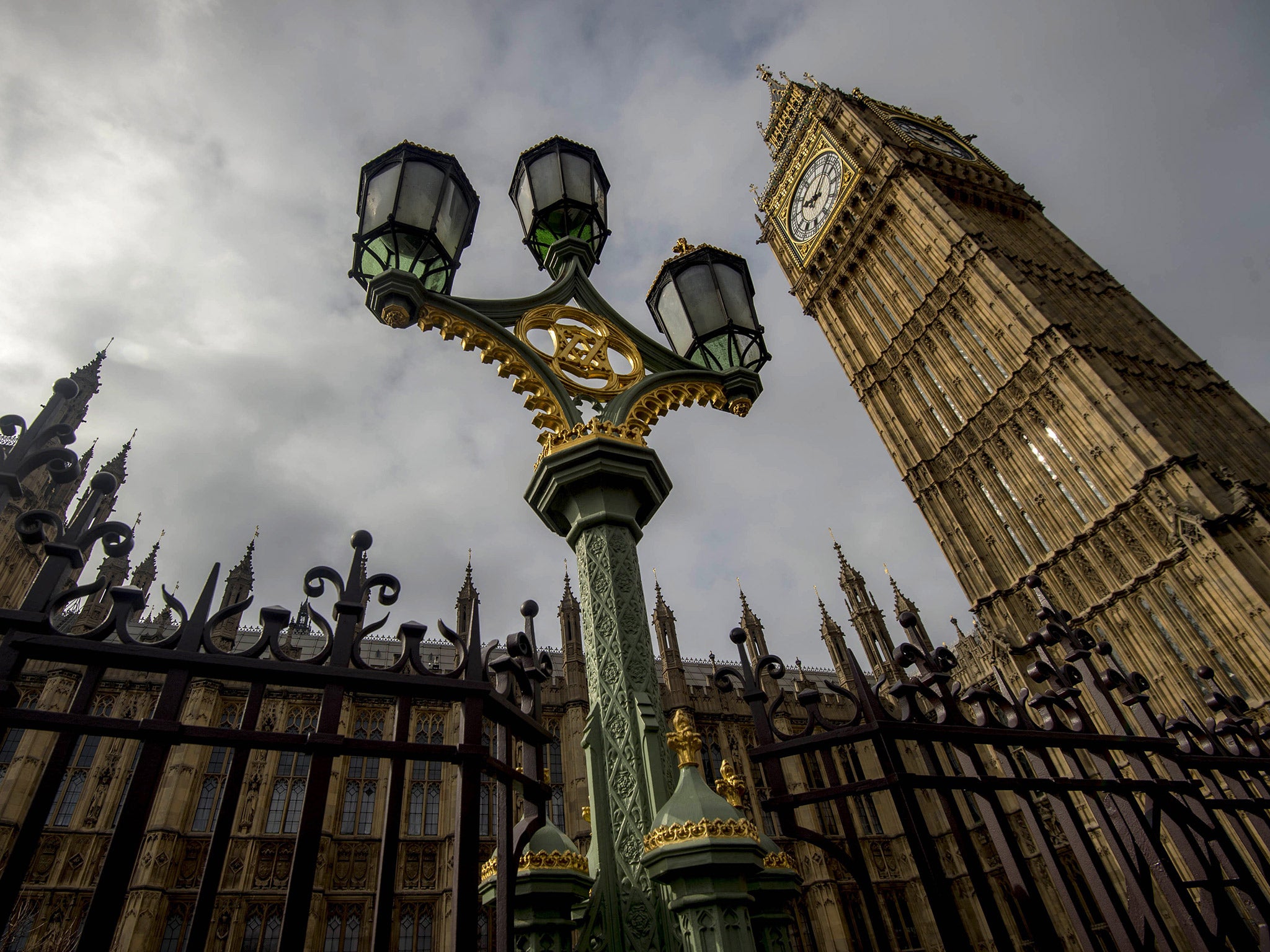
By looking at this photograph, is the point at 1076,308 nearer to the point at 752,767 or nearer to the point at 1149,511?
the point at 1149,511

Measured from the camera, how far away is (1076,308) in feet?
89.4

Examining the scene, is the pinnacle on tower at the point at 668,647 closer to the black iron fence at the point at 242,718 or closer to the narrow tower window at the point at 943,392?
the narrow tower window at the point at 943,392

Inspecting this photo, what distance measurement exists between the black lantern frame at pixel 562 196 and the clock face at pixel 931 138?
1531 inches

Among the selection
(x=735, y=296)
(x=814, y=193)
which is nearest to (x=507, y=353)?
(x=735, y=296)

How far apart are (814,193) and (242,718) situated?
41.3m

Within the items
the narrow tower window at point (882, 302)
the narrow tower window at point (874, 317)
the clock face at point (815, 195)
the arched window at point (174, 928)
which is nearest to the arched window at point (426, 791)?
the arched window at point (174, 928)

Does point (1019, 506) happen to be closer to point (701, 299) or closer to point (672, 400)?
point (701, 299)

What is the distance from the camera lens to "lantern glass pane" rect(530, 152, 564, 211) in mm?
3943

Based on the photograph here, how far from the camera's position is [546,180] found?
399 centimetres

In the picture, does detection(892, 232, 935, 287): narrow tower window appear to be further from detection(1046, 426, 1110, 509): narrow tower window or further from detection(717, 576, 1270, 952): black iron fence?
detection(717, 576, 1270, 952): black iron fence

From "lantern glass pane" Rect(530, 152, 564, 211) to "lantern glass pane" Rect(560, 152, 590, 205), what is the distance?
0.04 m

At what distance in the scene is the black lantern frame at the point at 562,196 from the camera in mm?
3949

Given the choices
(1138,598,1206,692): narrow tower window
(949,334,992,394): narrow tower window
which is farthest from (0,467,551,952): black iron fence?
(949,334,992,394): narrow tower window

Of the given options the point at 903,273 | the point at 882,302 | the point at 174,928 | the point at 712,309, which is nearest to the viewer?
the point at 712,309
